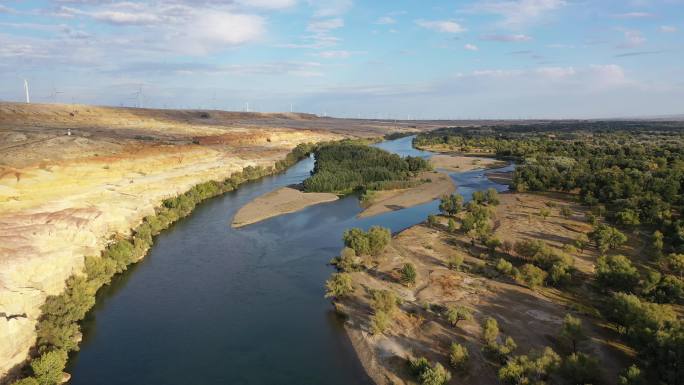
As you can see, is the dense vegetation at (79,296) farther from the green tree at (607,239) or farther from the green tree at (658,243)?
the green tree at (658,243)

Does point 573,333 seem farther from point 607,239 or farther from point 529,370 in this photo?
point 607,239

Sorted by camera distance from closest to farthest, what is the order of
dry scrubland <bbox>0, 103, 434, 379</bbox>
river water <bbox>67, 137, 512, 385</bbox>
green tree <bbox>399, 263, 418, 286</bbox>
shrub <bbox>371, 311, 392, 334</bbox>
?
1. river water <bbox>67, 137, 512, 385</bbox>
2. shrub <bbox>371, 311, 392, 334</bbox>
3. dry scrubland <bbox>0, 103, 434, 379</bbox>
4. green tree <bbox>399, 263, 418, 286</bbox>

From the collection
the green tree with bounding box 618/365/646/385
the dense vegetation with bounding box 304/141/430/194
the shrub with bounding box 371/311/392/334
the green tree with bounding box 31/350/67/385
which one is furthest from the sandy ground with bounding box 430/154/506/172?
the green tree with bounding box 31/350/67/385

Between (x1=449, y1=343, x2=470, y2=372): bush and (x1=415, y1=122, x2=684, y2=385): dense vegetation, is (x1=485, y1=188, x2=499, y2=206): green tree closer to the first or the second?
(x1=415, y1=122, x2=684, y2=385): dense vegetation

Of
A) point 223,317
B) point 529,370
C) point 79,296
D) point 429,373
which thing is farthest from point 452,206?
point 79,296

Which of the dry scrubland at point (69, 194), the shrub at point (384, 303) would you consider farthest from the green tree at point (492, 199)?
the dry scrubland at point (69, 194)
